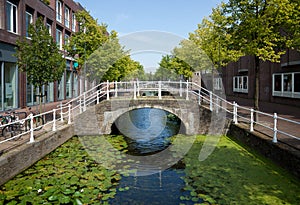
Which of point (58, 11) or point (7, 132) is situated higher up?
point (58, 11)

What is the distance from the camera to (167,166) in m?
9.97

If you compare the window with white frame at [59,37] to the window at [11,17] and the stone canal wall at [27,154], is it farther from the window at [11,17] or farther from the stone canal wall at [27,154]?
the stone canal wall at [27,154]

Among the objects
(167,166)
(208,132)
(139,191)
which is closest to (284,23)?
(208,132)

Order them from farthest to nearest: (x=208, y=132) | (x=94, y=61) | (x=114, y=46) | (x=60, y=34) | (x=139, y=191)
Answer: (x=60, y=34) < (x=114, y=46) < (x=94, y=61) < (x=208, y=132) < (x=139, y=191)

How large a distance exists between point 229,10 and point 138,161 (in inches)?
293

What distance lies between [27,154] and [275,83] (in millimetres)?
21089

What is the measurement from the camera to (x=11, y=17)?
17109mm

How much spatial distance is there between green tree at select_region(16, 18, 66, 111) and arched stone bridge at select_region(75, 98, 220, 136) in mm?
3323

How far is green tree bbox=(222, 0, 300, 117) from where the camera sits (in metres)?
10.8

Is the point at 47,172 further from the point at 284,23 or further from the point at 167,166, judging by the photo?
the point at 284,23

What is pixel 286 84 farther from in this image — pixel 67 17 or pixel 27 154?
pixel 67 17

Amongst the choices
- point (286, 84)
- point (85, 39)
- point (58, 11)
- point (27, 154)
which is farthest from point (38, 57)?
point (286, 84)

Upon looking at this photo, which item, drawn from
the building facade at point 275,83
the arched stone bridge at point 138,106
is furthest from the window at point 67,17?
the building facade at point 275,83

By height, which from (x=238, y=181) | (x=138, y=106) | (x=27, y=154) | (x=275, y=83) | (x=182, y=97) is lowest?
(x=238, y=181)
